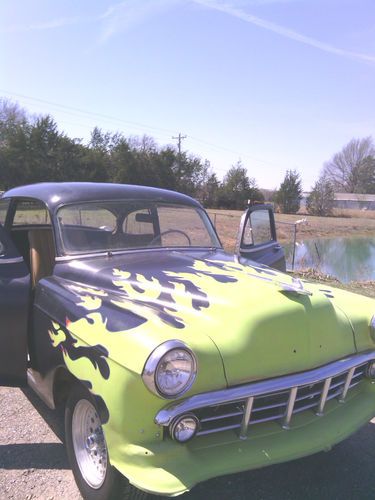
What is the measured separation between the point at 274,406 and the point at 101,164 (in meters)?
45.3

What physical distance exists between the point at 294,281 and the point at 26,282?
1.91m

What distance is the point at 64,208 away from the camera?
3.73 m

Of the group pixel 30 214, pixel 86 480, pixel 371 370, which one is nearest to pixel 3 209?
pixel 30 214

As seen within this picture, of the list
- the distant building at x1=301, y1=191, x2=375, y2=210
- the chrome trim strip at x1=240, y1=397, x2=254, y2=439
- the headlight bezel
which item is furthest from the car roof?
the distant building at x1=301, y1=191, x2=375, y2=210

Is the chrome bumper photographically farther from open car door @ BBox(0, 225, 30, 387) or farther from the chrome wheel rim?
open car door @ BBox(0, 225, 30, 387)

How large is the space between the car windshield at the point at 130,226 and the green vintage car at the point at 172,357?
2 centimetres

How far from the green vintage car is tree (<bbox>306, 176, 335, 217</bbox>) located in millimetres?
48035

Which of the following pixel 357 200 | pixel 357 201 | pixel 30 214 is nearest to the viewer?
pixel 30 214

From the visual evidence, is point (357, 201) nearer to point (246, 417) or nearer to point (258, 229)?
point (258, 229)

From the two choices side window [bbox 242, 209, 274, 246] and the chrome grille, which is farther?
side window [bbox 242, 209, 274, 246]

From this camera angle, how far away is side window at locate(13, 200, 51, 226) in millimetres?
4070

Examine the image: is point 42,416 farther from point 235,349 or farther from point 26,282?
→ point 235,349

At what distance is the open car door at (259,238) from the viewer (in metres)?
4.40

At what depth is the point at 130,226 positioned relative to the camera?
4020 mm
